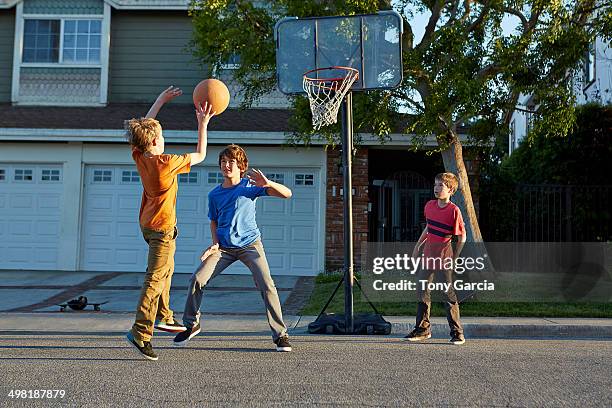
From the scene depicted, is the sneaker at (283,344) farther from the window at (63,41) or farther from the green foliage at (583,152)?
the window at (63,41)

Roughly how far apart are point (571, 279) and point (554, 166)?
3.61 meters

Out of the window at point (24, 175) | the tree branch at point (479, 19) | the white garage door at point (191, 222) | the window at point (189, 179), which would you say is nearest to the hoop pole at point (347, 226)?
the tree branch at point (479, 19)

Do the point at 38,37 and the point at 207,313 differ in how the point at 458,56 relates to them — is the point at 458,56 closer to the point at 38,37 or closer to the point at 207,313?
the point at 207,313

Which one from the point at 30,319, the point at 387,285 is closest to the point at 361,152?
the point at 387,285

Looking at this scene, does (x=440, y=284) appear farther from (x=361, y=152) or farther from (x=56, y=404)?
(x=361, y=152)

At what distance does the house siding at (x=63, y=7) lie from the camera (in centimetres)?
1667

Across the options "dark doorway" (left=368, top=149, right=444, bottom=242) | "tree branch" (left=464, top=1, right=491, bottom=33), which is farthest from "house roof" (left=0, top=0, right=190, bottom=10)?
"tree branch" (left=464, top=1, right=491, bottom=33)

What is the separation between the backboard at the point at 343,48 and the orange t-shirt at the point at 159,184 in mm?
3134

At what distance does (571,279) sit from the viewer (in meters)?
12.2

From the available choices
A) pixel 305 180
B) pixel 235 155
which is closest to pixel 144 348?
pixel 235 155

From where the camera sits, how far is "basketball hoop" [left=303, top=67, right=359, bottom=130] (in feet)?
25.5

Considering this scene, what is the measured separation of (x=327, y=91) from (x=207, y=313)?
11.8ft

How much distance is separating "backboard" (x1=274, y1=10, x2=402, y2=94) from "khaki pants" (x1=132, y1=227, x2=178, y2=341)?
3.47 m

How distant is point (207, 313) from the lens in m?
8.91
